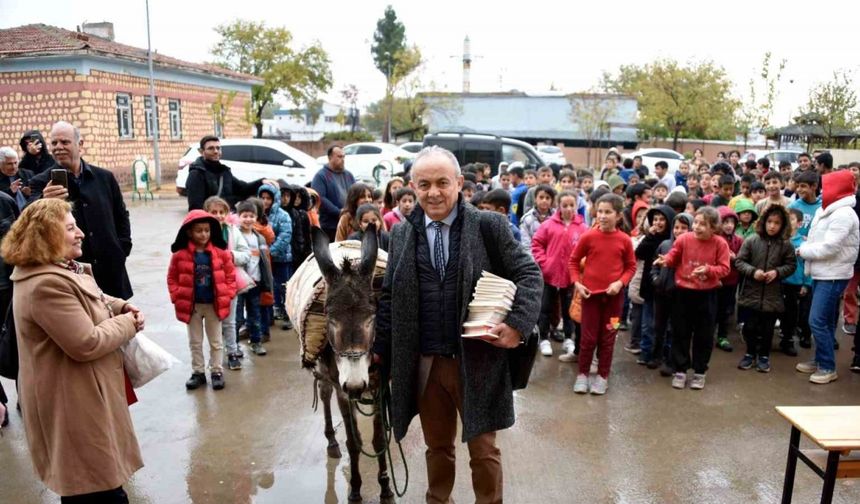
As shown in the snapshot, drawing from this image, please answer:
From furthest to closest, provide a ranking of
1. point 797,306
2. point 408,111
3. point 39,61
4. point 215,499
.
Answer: point 408,111
point 39,61
point 797,306
point 215,499

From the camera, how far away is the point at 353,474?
154 inches

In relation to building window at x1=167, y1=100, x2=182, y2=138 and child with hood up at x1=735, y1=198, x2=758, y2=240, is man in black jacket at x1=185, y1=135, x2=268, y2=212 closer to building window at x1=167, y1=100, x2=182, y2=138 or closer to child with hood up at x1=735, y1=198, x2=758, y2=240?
child with hood up at x1=735, y1=198, x2=758, y2=240

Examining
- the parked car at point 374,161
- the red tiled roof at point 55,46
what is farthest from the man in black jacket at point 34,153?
the red tiled roof at point 55,46

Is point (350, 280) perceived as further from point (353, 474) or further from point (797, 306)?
point (797, 306)

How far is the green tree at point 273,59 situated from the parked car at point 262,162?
76.0ft

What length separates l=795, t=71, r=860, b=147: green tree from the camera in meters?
21.1

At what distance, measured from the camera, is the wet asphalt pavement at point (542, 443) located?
157 inches

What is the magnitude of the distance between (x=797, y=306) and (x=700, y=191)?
377cm

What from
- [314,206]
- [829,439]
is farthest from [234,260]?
[829,439]

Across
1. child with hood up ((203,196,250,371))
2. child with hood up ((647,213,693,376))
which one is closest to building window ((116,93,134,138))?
child with hood up ((203,196,250,371))

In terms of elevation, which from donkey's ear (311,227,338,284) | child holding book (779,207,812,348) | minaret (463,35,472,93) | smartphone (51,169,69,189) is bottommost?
child holding book (779,207,812,348)

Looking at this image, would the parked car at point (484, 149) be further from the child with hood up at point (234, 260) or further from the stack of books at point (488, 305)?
the stack of books at point (488, 305)

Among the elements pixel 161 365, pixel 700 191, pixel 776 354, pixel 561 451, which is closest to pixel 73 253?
pixel 161 365

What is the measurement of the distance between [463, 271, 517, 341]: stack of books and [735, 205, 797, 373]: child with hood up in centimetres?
429
